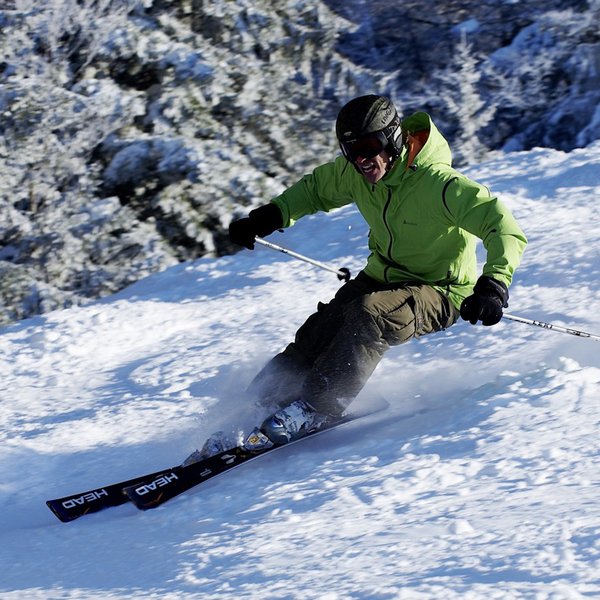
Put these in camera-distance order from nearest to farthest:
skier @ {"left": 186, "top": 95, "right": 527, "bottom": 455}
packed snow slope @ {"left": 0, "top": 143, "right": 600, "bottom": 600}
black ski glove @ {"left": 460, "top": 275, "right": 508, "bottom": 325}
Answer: packed snow slope @ {"left": 0, "top": 143, "right": 600, "bottom": 600} < black ski glove @ {"left": 460, "top": 275, "right": 508, "bottom": 325} < skier @ {"left": 186, "top": 95, "right": 527, "bottom": 455}

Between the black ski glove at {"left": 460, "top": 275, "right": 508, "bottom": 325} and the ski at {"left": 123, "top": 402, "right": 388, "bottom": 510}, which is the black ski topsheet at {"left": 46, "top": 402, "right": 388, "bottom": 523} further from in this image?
the black ski glove at {"left": 460, "top": 275, "right": 508, "bottom": 325}

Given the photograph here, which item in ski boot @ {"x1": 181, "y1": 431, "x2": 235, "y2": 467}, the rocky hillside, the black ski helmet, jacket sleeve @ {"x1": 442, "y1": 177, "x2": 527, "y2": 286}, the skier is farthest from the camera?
the rocky hillside

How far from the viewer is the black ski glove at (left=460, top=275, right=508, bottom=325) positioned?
10.9ft

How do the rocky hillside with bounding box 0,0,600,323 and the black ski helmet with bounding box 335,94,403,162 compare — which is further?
the rocky hillside with bounding box 0,0,600,323

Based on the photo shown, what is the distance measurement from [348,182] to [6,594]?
2.34 meters

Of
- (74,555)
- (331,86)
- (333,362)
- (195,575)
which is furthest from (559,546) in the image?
(331,86)

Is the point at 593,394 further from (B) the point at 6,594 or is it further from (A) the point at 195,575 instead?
(B) the point at 6,594

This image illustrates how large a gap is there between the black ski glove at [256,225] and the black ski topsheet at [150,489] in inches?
46.6

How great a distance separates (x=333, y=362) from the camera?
3785mm

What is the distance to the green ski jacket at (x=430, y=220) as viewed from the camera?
11.8ft

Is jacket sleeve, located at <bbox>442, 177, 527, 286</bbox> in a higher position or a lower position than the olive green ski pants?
higher

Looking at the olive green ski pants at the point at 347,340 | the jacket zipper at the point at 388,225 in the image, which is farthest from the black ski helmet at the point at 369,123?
the olive green ski pants at the point at 347,340

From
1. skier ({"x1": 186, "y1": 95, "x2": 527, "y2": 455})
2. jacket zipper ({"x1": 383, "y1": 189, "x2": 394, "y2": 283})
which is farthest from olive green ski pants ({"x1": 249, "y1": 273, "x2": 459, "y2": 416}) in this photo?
jacket zipper ({"x1": 383, "y1": 189, "x2": 394, "y2": 283})

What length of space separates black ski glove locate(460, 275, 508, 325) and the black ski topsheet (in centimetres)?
100
